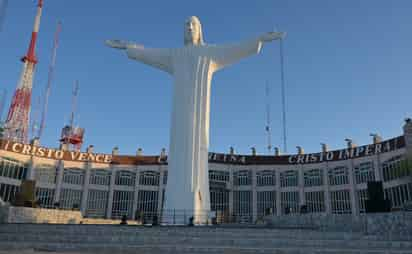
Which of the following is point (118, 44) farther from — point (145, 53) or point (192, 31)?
point (192, 31)

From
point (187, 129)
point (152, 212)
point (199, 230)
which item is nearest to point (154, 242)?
point (199, 230)

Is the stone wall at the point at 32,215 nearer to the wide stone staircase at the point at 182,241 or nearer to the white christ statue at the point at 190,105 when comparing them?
the wide stone staircase at the point at 182,241

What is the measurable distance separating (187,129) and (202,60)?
458 cm

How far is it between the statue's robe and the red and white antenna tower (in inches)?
1641

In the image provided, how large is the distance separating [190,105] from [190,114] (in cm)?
58

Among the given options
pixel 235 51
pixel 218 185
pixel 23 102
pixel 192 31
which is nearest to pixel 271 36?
pixel 235 51

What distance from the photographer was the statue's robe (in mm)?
19750

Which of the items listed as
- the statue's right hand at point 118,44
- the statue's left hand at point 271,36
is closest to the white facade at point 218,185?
the statue's right hand at point 118,44

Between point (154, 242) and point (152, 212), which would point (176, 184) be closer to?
point (154, 242)

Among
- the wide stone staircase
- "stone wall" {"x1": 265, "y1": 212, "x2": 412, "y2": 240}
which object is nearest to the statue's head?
the wide stone staircase

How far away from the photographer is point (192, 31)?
72.9 feet

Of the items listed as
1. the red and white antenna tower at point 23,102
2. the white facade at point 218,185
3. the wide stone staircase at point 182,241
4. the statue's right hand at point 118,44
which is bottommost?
the wide stone staircase at point 182,241

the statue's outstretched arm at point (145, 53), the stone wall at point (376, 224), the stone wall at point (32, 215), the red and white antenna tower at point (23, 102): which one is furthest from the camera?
the red and white antenna tower at point (23, 102)

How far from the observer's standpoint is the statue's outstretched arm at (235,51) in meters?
21.4
